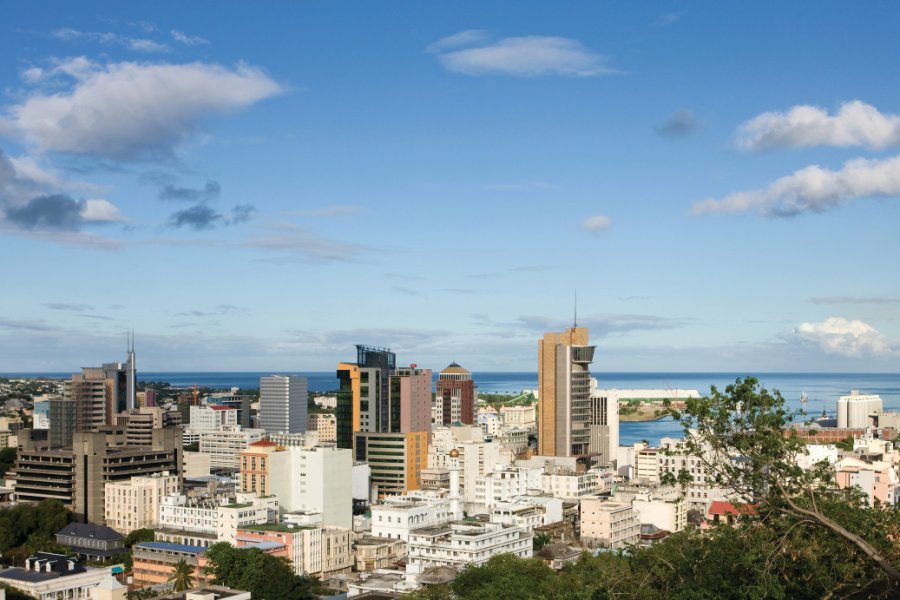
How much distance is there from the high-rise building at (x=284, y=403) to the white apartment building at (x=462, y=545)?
43.7m

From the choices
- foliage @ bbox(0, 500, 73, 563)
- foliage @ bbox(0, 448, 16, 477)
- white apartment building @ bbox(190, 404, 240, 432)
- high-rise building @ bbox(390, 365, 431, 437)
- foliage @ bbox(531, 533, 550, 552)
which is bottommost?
foliage @ bbox(531, 533, 550, 552)

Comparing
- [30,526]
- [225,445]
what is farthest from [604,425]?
[30,526]

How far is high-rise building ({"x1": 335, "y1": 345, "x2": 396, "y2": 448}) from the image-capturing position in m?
41.5

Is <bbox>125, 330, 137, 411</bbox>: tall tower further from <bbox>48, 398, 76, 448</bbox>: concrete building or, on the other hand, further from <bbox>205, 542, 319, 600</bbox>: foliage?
<bbox>205, 542, 319, 600</bbox>: foliage

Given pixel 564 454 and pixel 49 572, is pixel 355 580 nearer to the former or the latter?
pixel 49 572

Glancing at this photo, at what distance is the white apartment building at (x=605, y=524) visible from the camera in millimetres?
29969

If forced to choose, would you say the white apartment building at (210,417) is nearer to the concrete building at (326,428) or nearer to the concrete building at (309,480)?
the concrete building at (326,428)

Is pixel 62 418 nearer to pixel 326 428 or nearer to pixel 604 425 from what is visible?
pixel 326 428

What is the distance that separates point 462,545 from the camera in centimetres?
2427

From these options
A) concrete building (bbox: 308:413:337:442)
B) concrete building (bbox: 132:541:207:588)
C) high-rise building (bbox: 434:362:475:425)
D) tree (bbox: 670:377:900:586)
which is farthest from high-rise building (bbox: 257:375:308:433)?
tree (bbox: 670:377:900:586)

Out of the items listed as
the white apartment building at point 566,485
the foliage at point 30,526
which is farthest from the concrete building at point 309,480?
the white apartment building at point 566,485

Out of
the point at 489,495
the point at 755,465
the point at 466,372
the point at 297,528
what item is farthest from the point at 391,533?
the point at 466,372

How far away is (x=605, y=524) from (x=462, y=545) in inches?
293

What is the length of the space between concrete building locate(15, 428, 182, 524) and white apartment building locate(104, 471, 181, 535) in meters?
0.70
